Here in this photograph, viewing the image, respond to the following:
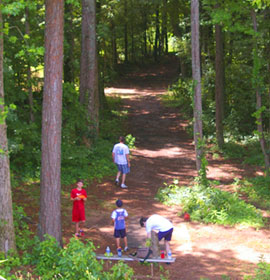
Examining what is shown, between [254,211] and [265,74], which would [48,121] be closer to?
[254,211]

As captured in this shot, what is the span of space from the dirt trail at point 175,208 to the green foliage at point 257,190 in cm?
99

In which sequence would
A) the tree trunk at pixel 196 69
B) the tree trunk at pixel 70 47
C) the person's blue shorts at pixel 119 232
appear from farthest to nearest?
the tree trunk at pixel 70 47 → the tree trunk at pixel 196 69 → the person's blue shorts at pixel 119 232

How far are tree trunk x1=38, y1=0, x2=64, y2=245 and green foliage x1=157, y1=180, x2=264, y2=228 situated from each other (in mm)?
4705

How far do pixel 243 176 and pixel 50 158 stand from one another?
10.5 metres

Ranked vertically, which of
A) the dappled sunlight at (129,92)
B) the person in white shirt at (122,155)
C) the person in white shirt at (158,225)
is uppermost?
the dappled sunlight at (129,92)

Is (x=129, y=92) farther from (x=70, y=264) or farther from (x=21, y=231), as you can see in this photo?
(x=70, y=264)

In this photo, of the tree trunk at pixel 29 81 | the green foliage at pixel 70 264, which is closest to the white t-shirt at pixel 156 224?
the green foliage at pixel 70 264

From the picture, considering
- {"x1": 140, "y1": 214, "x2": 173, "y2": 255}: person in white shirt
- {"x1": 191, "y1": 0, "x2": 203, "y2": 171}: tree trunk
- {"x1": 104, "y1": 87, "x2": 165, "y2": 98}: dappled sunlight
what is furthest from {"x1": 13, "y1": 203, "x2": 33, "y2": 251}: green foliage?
{"x1": 104, "y1": 87, "x2": 165, "y2": 98}: dappled sunlight

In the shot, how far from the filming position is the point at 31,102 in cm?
1550

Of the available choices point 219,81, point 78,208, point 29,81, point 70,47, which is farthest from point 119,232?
point 219,81

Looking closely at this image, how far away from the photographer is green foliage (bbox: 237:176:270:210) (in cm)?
1419

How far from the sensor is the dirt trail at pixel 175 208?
9.42 meters

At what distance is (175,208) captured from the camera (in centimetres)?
1331

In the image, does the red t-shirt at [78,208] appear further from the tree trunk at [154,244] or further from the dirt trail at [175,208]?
the tree trunk at [154,244]
